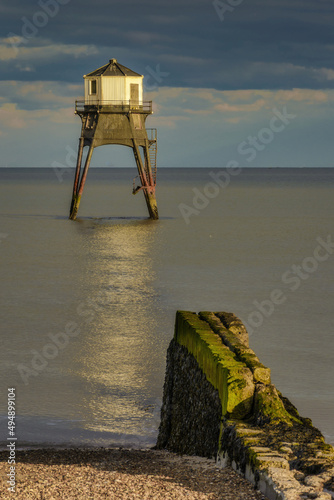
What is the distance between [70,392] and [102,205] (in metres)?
51.6

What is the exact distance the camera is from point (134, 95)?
35.1 metres

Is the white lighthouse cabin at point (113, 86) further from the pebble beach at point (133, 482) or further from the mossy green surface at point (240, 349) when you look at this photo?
the pebble beach at point (133, 482)

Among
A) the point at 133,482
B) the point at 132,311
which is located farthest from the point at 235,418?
the point at 132,311

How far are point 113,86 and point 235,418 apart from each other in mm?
28924

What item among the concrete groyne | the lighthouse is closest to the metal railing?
the lighthouse

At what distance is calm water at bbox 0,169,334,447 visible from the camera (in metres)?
12.2

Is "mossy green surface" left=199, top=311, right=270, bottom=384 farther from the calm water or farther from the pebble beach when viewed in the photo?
the calm water

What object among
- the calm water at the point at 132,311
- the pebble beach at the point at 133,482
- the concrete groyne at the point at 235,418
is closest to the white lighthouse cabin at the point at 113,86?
the calm water at the point at 132,311

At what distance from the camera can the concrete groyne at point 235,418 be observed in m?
6.07

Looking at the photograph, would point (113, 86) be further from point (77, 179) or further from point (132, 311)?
point (132, 311)

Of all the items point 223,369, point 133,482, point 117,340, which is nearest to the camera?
point 133,482

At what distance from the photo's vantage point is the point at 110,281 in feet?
79.5

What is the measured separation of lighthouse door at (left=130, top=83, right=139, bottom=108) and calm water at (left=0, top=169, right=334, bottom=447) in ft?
21.4

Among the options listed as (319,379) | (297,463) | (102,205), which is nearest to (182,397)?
(297,463)
